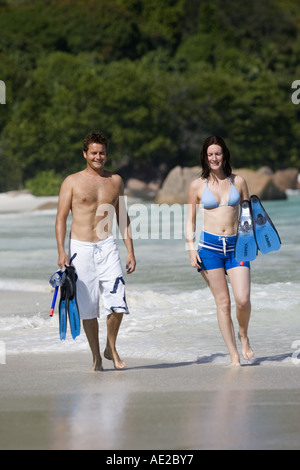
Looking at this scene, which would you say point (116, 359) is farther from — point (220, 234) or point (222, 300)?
point (220, 234)

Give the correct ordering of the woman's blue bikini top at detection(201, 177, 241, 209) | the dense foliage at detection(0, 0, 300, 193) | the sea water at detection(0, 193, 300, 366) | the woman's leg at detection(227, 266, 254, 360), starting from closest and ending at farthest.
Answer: the woman's leg at detection(227, 266, 254, 360), the woman's blue bikini top at detection(201, 177, 241, 209), the sea water at detection(0, 193, 300, 366), the dense foliage at detection(0, 0, 300, 193)

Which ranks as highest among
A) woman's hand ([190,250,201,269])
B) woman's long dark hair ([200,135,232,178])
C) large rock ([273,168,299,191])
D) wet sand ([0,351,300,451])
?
woman's long dark hair ([200,135,232,178])

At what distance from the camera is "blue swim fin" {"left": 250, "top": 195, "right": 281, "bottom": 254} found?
6402 millimetres

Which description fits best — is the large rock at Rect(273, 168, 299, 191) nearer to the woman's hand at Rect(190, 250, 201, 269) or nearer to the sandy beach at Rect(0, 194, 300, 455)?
the sandy beach at Rect(0, 194, 300, 455)

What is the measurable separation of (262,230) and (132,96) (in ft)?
170

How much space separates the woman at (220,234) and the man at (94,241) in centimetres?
54

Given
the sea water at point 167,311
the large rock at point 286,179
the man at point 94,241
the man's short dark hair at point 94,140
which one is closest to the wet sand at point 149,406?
the man at point 94,241

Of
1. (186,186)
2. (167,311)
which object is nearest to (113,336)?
(167,311)

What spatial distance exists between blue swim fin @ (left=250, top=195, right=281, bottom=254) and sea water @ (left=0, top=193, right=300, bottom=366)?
32.8 inches

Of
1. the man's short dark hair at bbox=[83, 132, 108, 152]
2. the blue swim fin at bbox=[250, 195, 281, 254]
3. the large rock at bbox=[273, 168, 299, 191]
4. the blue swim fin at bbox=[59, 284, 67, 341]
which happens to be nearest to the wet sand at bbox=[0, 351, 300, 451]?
the blue swim fin at bbox=[59, 284, 67, 341]

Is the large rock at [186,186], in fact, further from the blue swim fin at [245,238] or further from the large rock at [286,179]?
the blue swim fin at [245,238]

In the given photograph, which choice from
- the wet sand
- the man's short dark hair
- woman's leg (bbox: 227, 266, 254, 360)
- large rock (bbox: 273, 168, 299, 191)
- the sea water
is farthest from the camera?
large rock (bbox: 273, 168, 299, 191)

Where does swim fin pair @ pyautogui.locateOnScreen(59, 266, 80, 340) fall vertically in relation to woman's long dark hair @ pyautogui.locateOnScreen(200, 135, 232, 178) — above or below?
below

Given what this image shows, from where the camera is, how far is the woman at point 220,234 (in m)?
6.31
